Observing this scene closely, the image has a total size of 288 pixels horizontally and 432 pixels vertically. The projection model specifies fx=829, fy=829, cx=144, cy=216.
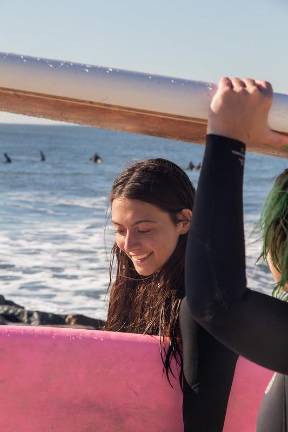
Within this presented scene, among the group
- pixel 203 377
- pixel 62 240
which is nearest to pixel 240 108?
pixel 203 377

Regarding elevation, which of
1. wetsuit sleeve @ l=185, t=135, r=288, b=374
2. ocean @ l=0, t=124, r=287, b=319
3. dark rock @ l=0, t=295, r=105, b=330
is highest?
wetsuit sleeve @ l=185, t=135, r=288, b=374

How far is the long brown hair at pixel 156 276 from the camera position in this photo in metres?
1.99

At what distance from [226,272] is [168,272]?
3.43ft

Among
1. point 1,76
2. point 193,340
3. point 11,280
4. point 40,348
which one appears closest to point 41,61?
point 1,76

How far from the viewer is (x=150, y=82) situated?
110cm

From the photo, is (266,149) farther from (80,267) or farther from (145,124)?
(80,267)

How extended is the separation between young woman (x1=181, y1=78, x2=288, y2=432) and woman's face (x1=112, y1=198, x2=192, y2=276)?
3.11 ft

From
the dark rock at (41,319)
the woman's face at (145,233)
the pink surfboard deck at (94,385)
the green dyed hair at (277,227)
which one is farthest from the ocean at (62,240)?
the dark rock at (41,319)

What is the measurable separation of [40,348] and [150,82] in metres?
1.16

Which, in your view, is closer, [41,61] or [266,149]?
[41,61]

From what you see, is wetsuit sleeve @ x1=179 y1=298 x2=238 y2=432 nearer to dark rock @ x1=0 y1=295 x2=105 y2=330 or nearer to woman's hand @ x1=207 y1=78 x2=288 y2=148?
woman's hand @ x1=207 y1=78 x2=288 y2=148

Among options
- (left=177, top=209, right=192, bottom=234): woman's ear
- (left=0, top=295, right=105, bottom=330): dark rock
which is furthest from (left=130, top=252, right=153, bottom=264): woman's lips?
(left=0, top=295, right=105, bottom=330): dark rock

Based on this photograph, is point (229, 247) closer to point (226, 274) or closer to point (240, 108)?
point (226, 274)

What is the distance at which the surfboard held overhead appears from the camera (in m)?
1.10
